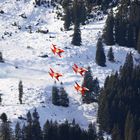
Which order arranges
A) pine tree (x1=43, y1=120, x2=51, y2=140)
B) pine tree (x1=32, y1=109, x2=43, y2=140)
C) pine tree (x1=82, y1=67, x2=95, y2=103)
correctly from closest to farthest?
pine tree (x1=32, y1=109, x2=43, y2=140)
pine tree (x1=43, y1=120, x2=51, y2=140)
pine tree (x1=82, y1=67, x2=95, y2=103)

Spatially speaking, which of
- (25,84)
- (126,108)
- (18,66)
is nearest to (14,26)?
(18,66)

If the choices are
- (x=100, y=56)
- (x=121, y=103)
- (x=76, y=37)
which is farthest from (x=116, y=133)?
(x=76, y=37)

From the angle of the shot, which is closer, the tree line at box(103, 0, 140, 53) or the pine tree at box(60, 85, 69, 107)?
the pine tree at box(60, 85, 69, 107)

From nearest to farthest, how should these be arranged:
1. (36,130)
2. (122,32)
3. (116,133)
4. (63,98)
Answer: (36,130) < (116,133) < (63,98) < (122,32)

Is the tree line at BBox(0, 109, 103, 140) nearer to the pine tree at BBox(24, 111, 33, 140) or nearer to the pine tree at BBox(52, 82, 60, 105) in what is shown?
the pine tree at BBox(24, 111, 33, 140)

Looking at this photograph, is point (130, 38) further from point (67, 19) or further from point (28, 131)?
point (28, 131)

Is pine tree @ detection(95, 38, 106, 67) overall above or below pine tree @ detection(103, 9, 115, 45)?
below

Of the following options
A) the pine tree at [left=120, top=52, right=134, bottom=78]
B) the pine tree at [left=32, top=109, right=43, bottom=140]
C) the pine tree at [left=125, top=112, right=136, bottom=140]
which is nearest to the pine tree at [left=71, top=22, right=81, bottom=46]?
the pine tree at [left=120, top=52, right=134, bottom=78]

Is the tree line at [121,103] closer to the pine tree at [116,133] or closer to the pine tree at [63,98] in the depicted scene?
the pine tree at [116,133]
